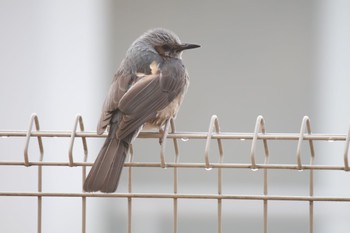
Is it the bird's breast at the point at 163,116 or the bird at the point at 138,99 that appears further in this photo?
the bird's breast at the point at 163,116

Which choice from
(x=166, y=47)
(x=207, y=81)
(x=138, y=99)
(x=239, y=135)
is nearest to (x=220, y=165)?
(x=239, y=135)

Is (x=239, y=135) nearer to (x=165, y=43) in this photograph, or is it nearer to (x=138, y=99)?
(x=138, y=99)

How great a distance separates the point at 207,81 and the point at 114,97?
3766mm

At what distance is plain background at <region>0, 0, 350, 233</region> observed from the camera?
7180 mm

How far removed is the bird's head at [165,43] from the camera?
426cm

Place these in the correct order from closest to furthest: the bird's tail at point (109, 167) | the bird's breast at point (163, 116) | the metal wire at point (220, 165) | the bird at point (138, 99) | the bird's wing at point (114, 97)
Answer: the metal wire at point (220, 165) → the bird's tail at point (109, 167) → the bird at point (138, 99) → the bird's wing at point (114, 97) → the bird's breast at point (163, 116)

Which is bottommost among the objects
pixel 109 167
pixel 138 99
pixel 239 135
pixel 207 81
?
pixel 109 167

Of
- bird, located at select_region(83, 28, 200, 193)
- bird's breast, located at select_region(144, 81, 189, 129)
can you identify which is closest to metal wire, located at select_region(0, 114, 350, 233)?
bird, located at select_region(83, 28, 200, 193)

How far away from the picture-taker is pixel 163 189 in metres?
7.31

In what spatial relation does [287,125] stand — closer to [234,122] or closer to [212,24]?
[234,122]

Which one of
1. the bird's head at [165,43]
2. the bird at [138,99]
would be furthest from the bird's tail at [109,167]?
the bird's head at [165,43]

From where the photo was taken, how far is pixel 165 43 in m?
4.30

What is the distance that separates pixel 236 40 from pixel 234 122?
73 cm

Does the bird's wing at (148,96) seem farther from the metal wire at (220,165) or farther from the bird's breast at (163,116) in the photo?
the metal wire at (220,165)
